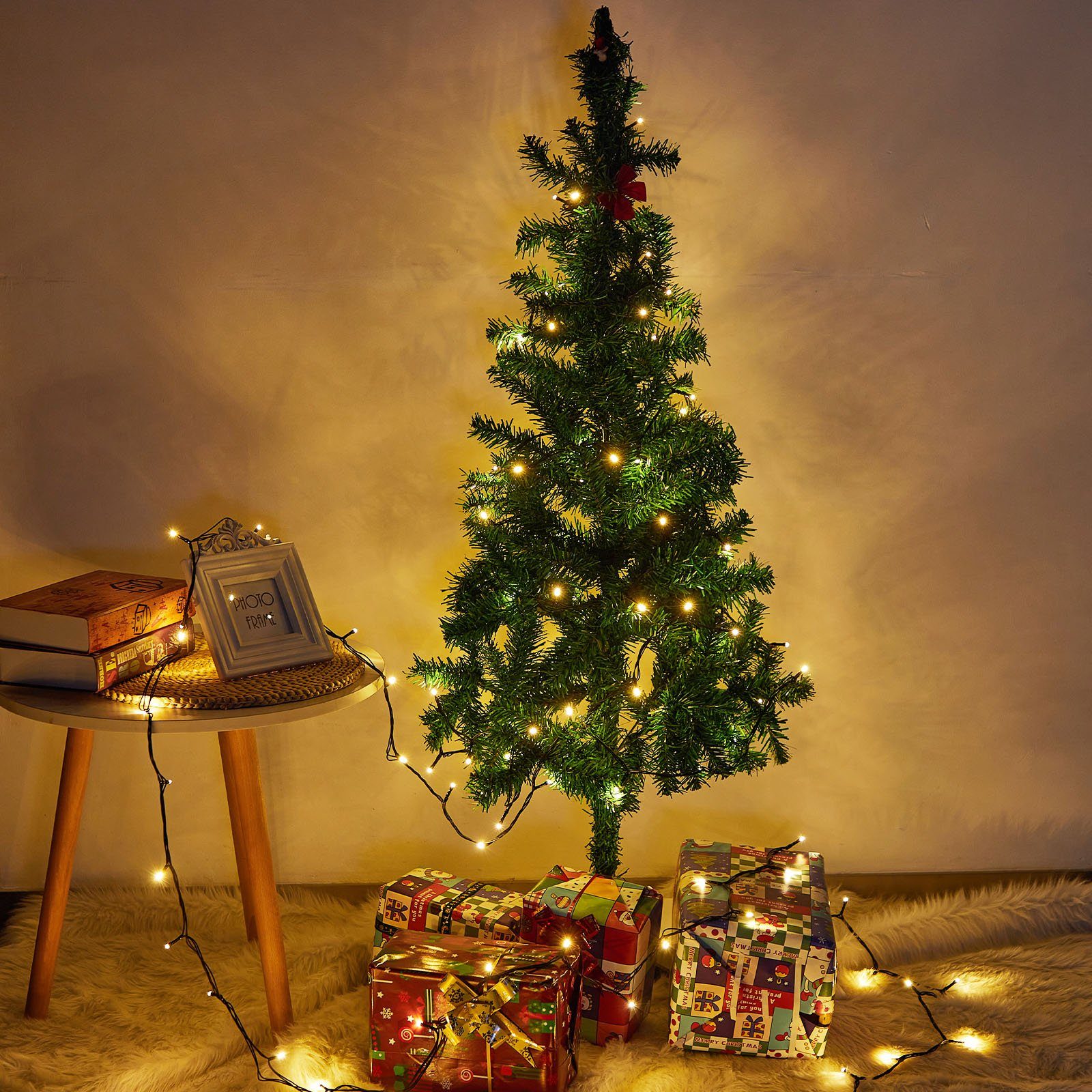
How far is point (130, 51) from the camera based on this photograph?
1.60 m

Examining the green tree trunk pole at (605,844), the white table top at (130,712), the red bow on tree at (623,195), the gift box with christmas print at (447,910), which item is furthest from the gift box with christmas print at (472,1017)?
the red bow on tree at (623,195)

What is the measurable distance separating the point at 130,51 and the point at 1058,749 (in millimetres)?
2224

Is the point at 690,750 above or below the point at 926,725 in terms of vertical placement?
below

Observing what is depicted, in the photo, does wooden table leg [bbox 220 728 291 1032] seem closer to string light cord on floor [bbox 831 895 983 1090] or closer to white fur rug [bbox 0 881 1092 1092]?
white fur rug [bbox 0 881 1092 1092]

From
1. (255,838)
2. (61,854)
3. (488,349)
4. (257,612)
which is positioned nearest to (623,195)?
(488,349)

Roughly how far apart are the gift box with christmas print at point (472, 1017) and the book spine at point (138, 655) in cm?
56

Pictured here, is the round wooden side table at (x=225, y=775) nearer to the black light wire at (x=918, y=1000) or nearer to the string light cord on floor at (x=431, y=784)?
the string light cord on floor at (x=431, y=784)

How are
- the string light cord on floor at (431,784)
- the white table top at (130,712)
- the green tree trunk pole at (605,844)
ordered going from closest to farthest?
the white table top at (130,712) < the green tree trunk pole at (605,844) < the string light cord on floor at (431,784)

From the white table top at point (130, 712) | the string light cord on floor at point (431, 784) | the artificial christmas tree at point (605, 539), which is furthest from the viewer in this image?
the string light cord on floor at point (431, 784)

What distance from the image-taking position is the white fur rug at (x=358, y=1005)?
4.43 feet

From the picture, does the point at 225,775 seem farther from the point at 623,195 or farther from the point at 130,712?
the point at 623,195

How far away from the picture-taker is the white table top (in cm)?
123

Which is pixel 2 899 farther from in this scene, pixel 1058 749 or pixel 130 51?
pixel 1058 749

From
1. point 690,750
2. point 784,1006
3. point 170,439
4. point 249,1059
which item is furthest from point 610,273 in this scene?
point 249,1059
